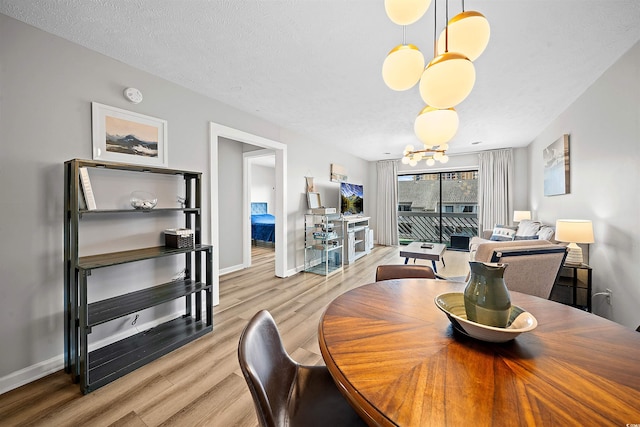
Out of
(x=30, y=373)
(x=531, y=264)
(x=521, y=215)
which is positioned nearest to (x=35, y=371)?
(x=30, y=373)

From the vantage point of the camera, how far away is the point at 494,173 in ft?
18.1

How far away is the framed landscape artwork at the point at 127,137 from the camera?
77.6 inches

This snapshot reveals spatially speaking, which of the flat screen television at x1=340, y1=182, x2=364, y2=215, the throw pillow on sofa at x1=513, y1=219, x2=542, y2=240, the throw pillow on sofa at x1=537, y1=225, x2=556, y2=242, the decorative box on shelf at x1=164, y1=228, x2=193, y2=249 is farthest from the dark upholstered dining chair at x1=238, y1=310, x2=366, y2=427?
the flat screen television at x1=340, y1=182, x2=364, y2=215

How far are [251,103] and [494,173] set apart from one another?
5443 millimetres

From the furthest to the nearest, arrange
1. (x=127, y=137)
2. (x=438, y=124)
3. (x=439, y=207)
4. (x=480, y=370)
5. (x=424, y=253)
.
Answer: (x=439, y=207) < (x=424, y=253) < (x=127, y=137) < (x=438, y=124) < (x=480, y=370)

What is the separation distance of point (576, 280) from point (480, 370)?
8.97 feet

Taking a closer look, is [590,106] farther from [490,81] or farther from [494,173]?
[494,173]

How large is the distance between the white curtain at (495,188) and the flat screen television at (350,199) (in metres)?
2.77

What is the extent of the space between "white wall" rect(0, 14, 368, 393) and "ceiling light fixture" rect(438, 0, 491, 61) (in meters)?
2.52

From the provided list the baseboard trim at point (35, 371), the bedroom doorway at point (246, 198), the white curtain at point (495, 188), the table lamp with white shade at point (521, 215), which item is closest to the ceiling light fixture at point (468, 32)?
the bedroom doorway at point (246, 198)

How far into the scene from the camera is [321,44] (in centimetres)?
191

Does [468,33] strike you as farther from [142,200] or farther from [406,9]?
[142,200]

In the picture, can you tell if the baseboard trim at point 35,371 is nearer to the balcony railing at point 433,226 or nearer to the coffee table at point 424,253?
the coffee table at point 424,253

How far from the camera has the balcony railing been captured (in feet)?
21.5
